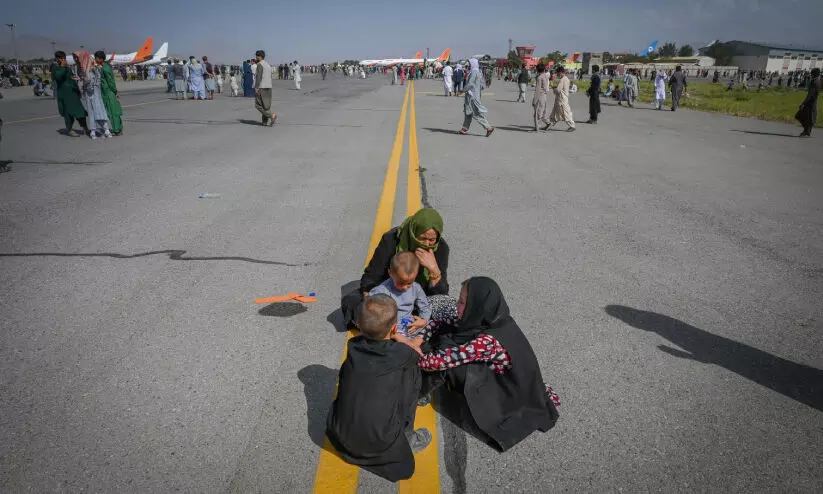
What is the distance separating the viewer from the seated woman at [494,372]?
2582 mm

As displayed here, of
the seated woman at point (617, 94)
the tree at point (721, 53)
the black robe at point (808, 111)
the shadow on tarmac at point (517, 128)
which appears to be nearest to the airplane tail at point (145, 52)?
the seated woman at point (617, 94)

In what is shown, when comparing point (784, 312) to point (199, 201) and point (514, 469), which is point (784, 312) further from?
point (199, 201)

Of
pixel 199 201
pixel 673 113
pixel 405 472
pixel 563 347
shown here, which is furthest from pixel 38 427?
pixel 673 113

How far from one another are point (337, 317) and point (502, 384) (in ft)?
4.76

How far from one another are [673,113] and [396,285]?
2345 centimetres

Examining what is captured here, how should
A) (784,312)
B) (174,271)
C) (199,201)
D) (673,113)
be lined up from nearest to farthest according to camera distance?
(784,312) → (174,271) → (199,201) → (673,113)

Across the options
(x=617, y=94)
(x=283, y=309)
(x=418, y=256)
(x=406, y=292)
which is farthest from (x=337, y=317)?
(x=617, y=94)

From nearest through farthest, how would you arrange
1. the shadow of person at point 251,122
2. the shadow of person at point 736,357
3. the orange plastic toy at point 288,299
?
1. the shadow of person at point 736,357
2. the orange plastic toy at point 288,299
3. the shadow of person at point 251,122

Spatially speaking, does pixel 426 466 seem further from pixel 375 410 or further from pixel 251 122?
pixel 251 122

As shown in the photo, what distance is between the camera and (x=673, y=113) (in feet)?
74.3

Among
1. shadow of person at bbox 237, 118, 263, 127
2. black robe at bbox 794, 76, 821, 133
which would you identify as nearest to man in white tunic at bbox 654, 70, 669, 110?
black robe at bbox 794, 76, 821, 133

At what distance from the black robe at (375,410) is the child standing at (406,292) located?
0.78 metres

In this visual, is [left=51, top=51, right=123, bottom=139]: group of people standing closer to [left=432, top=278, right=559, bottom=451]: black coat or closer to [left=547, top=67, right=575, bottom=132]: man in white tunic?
[left=547, top=67, right=575, bottom=132]: man in white tunic

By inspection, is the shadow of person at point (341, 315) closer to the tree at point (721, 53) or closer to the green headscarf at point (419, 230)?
the green headscarf at point (419, 230)
